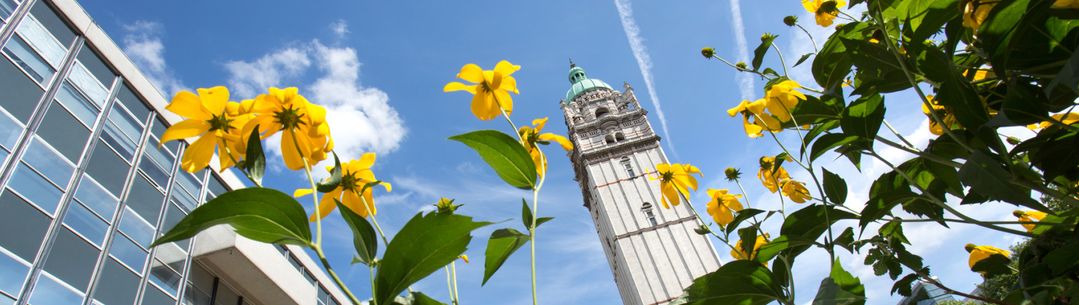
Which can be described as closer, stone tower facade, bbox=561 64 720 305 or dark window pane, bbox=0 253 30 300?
dark window pane, bbox=0 253 30 300

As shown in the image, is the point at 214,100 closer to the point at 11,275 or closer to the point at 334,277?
the point at 334,277

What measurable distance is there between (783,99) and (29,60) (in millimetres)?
9187

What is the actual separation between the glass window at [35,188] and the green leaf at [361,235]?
7.99 metres

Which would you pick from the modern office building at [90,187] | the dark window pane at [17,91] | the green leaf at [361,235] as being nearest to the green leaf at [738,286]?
the green leaf at [361,235]

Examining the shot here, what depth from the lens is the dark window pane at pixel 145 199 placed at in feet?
27.0

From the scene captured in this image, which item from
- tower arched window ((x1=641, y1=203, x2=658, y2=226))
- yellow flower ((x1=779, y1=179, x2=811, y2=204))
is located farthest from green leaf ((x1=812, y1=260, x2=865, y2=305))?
tower arched window ((x1=641, y1=203, x2=658, y2=226))

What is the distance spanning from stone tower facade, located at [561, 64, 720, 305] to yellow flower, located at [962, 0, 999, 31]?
28.1m

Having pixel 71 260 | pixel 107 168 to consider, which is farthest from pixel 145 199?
pixel 71 260

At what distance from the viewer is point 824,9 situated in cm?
147

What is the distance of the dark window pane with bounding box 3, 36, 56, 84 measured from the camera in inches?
264

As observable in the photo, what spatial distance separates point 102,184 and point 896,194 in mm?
9476

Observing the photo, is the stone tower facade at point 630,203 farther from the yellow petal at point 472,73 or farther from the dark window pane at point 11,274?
the yellow petal at point 472,73

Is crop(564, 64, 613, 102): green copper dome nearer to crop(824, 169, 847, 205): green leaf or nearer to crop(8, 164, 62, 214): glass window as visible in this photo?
crop(8, 164, 62, 214): glass window

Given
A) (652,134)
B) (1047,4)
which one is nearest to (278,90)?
(1047,4)
